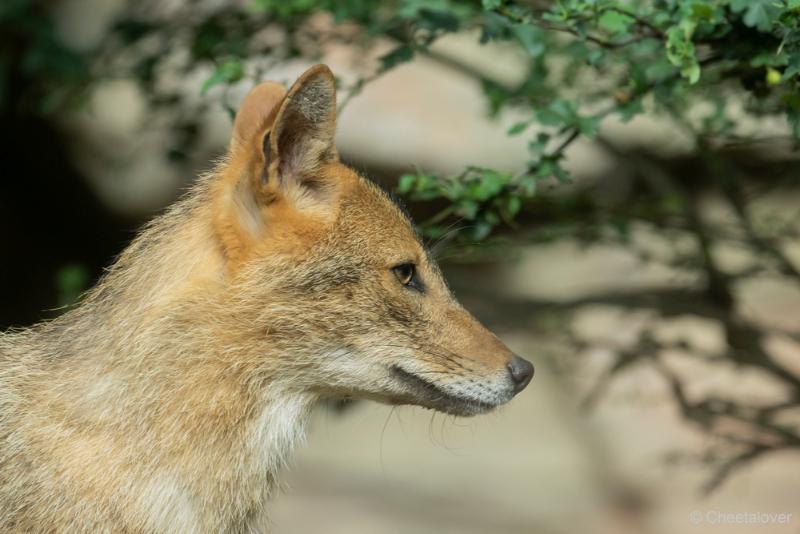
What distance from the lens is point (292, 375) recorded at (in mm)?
3666

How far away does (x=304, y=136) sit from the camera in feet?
11.9

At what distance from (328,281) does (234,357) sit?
381 millimetres

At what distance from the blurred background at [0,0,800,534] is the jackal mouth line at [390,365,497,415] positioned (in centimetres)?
37

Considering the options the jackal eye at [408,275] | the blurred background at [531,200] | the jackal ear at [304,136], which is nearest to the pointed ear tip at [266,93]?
the jackal ear at [304,136]

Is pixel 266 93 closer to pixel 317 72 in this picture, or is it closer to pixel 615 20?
pixel 317 72

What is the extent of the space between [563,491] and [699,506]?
1.16 meters

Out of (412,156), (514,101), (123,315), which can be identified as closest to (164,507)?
(123,315)

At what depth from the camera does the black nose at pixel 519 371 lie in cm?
385

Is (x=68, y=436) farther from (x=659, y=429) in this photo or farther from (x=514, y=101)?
(x=659, y=429)

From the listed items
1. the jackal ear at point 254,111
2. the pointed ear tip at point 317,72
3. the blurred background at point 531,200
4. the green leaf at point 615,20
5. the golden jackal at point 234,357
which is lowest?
the blurred background at point 531,200

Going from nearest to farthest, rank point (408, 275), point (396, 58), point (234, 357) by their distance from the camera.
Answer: point (234, 357) → point (408, 275) → point (396, 58)

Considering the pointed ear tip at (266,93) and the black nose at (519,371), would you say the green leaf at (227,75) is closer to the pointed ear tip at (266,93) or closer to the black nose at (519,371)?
the pointed ear tip at (266,93)

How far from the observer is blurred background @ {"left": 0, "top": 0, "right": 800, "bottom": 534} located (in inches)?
174

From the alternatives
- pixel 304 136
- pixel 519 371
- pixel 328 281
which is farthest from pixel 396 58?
pixel 519 371
